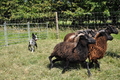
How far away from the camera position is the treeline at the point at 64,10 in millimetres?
15422

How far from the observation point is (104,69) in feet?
17.1

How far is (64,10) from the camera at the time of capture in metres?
19.8

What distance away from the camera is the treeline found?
15.4 meters

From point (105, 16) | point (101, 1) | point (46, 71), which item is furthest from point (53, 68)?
point (101, 1)

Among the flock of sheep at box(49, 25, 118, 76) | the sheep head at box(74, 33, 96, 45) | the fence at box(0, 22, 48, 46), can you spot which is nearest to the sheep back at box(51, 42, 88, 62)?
the flock of sheep at box(49, 25, 118, 76)

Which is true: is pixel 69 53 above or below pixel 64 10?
below

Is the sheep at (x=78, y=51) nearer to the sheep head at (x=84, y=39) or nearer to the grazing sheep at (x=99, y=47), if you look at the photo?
the sheep head at (x=84, y=39)

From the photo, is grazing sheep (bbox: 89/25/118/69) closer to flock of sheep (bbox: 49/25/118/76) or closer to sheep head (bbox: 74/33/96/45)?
flock of sheep (bbox: 49/25/118/76)

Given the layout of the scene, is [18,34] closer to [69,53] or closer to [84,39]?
[69,53]

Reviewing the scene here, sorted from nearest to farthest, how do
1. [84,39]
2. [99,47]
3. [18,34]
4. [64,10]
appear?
[84,39], [99,47], [18,34], [64,10]

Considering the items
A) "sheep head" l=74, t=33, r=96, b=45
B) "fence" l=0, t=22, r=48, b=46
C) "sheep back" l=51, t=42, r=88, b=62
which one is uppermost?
"sheep head" l=74, t=33, r=96, b=45

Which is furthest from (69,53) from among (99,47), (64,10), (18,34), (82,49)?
(64,10)

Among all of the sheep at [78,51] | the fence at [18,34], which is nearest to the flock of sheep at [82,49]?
the sheep at [78,51]

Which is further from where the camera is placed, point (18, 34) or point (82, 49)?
point (18, 34)
